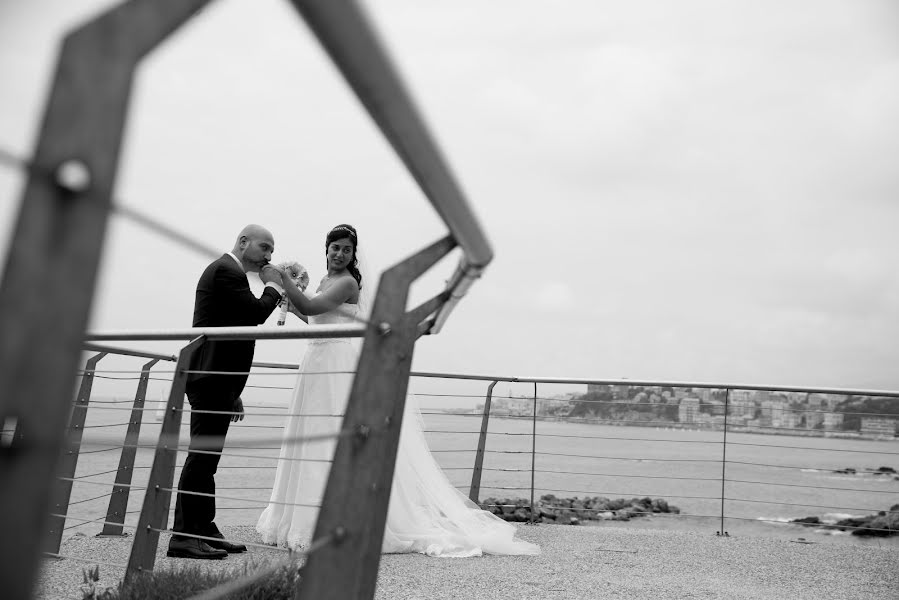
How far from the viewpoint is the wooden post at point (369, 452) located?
1174 millimetres

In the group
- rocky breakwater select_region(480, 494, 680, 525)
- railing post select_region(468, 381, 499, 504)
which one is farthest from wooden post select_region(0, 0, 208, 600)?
rocky breakwater select_region(480, 494, 680, 525)

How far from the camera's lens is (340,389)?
473 centimetres

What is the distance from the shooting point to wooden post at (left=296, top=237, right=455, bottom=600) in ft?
3.85

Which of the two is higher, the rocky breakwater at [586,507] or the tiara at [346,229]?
the tiara at [346,229]

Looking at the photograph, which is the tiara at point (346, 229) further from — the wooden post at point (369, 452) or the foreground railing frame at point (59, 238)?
the foreground railing frame at point (59, 238)

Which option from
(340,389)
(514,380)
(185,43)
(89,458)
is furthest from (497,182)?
(185,43)

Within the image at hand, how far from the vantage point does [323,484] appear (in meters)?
4.64

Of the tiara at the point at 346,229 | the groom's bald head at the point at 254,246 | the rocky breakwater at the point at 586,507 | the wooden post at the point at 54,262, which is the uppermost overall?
the tiara at the point at 346,229

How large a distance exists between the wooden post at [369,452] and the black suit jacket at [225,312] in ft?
10.6

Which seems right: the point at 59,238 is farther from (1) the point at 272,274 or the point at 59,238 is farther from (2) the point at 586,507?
(2) the point at 586,507

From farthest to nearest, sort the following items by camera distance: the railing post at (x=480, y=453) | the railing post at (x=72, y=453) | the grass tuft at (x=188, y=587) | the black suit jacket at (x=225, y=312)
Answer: the railing post at (x=480, y=453), the black suit jacket at (x=225, y=312), the railing post at (x=72, y=453), the grass tuft at (x=188, y=587)

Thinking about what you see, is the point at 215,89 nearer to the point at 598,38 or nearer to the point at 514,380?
the point at 514,380

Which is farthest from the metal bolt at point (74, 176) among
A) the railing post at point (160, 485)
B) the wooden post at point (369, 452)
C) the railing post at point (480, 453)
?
the railing post at point (480, 453)

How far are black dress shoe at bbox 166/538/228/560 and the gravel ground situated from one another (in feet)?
0.24
